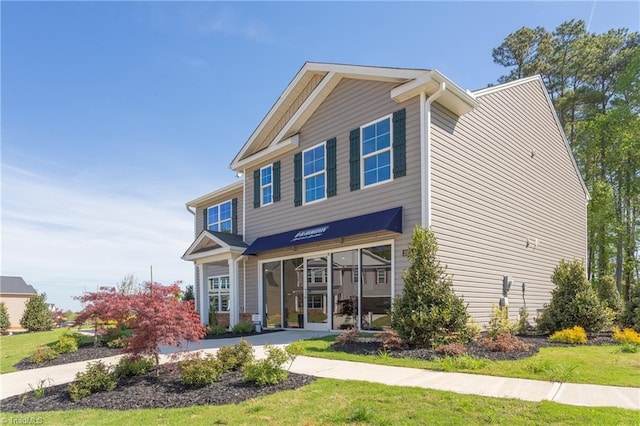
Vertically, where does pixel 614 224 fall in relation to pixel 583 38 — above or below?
below

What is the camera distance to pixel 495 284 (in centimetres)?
1205

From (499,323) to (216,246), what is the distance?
10.2m

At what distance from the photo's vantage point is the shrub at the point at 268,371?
6215mm

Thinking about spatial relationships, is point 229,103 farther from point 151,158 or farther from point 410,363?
point 410,363

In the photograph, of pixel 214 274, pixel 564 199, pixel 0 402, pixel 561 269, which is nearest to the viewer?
pixel 0 402

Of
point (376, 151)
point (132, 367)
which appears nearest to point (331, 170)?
point (376, 151)

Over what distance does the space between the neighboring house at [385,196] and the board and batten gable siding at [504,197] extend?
51mm

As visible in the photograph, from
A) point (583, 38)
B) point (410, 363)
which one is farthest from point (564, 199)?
point (583, 38)

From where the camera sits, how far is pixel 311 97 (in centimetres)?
1342

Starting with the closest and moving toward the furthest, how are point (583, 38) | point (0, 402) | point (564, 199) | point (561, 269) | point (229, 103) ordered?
1. point (0, 402)
2. point (561, 269)
3. point (229, 103)
4. point (564, 199)
5. point (583, 38)

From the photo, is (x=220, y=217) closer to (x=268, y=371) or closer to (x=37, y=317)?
(x=37, y=317)

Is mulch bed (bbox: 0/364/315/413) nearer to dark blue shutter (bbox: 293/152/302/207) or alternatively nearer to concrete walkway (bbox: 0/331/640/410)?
concrete walkway (bbox: 0/331/640/410)

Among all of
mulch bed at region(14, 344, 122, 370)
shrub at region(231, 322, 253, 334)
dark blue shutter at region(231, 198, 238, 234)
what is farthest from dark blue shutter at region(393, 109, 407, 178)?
dark blue shutter at region(231, 198, 238, 234)

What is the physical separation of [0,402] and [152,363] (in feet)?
7.38
